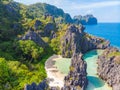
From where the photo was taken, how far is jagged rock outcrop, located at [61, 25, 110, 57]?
293 ft

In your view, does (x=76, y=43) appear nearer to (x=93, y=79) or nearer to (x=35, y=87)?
(x=93, y=79)

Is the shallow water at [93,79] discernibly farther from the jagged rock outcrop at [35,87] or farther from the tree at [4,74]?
the tree at [4,74]

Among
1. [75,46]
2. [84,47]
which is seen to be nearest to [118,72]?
[75,46]

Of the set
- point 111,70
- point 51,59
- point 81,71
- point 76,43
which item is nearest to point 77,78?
point 81,71

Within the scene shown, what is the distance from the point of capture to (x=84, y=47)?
328 ft

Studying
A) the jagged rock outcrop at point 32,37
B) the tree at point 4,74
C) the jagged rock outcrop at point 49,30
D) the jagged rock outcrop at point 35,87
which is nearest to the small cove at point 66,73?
the jagged rock outcrop at point 32,37

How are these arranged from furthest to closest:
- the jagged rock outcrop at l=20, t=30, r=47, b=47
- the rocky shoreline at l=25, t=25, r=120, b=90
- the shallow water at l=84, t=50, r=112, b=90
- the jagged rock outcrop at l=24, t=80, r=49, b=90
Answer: the jagged rock outcrop at l=20, t=30, r=47, b=47
the shallow water at l=84, t=50, r=112, b=90
the rocky shoreline at l=25, t=25, r=120, b=90
the jagged rock outcrop at l=24, t=80, r=49, b=90

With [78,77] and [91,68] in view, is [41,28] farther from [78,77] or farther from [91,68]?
[78,77]

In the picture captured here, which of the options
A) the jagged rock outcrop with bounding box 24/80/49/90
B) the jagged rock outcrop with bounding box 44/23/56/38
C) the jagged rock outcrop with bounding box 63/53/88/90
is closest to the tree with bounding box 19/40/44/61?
the jagged rock outcrop with bounding box 63/53/88/90

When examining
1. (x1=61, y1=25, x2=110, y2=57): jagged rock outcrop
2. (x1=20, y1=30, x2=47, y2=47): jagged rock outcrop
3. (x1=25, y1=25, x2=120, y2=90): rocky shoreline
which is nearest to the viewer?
(x1=25, y1=25, x2=120, y2=90): rocky shoreline

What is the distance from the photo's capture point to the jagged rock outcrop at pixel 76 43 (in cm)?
8931

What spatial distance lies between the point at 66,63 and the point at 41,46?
13.5 meters

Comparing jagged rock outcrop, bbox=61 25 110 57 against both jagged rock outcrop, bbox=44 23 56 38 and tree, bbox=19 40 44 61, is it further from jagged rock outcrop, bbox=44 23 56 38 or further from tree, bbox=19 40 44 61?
tree, bbox=19 40 44 61

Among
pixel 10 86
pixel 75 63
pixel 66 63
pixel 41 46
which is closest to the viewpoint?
pixel 10 86
